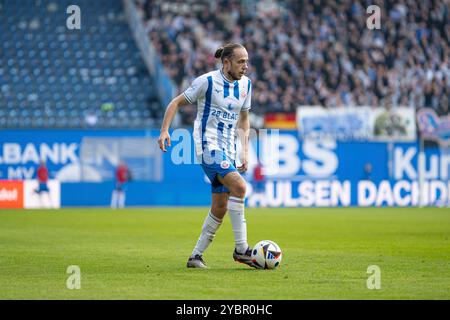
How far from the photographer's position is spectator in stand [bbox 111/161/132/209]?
123 feet

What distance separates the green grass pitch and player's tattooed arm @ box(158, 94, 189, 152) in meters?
1.49

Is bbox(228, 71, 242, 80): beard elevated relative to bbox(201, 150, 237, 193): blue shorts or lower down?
elevated

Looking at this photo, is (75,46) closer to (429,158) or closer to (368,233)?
(429,158)

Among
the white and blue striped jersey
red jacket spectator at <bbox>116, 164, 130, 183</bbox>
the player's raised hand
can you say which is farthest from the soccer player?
red jacket spectator at <bbox>116, 164, 130, 183</bbox>

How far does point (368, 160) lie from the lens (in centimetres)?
4059

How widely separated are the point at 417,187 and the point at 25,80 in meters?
16.7

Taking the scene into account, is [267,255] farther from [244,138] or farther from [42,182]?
[42,182]

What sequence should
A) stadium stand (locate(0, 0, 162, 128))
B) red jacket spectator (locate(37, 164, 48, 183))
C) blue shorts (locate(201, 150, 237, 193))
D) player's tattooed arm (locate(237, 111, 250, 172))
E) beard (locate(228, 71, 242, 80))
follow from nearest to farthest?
blue shorts (locate(201, 150, 237, 193)), beard (locate(228, 71, 242, 80)), player's tattooed arm (locate(237, 111, 250, 172)), red jacket spectator (locate(37, 164, 48, 183)), stadium stand (locate(0, 0, 162, 128))

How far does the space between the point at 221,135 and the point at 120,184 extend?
26420 millimetres

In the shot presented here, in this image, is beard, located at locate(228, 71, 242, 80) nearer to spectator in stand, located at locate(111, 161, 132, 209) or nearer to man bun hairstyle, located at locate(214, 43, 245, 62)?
man bun hairstyle, located at locate(214, 43, 245, 62)

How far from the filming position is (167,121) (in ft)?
36.7

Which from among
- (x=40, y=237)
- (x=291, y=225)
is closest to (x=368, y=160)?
(x=291, y=225)

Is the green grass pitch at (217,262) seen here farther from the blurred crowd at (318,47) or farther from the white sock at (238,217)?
the blurred crowd at (318,47)

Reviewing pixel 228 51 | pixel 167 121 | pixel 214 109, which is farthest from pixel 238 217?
pixel 228 51
